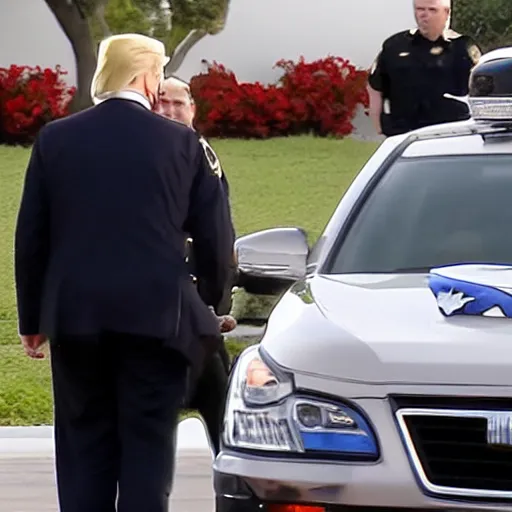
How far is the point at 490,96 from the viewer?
5.34 meters

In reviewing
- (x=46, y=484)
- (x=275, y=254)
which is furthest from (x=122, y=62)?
(x=46, y=484)

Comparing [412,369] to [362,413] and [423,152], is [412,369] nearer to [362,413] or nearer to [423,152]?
[362,413]

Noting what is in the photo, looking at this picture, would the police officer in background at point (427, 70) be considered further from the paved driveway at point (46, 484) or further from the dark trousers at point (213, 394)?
the dark trousers at point (213, 394)

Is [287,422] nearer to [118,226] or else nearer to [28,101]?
[118,226]

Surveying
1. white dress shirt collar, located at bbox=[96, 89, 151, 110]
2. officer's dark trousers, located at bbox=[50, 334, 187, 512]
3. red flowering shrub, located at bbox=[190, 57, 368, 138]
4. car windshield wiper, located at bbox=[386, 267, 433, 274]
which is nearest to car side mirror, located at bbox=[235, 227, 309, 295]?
car windshield wiper, located at bbox=[386, 267, 433, 274]

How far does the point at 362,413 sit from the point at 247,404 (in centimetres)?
39

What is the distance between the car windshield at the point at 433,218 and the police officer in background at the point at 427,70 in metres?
3.32

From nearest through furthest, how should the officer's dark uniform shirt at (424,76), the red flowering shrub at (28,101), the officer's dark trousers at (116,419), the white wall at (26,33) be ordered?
1. the officer's dark trousers at (116,419)
2. the officer's dark uniform shirt at (424,76)
3. the red flowering shrub at (28,101)
4. the white wall at (26,33)

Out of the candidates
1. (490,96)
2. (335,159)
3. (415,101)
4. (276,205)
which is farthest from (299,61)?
(490,96)

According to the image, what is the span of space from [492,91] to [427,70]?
10.6ft

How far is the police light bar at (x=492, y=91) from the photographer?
5.23 m

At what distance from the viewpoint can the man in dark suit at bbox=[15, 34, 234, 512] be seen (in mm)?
4531

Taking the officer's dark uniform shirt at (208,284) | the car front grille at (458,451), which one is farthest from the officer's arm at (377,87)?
the car front grille at (458,451)

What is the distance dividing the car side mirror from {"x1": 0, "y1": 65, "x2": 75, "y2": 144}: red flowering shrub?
13.9 meters
